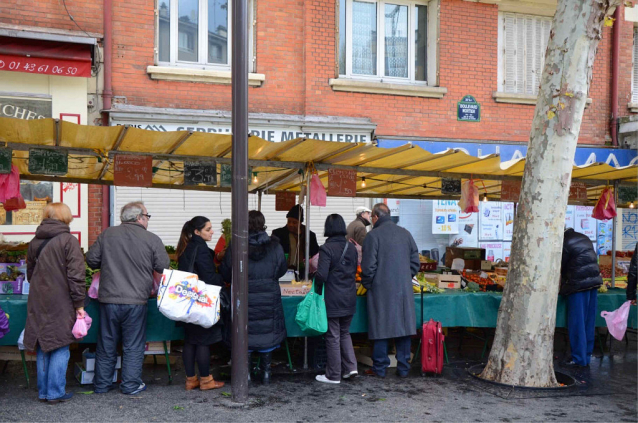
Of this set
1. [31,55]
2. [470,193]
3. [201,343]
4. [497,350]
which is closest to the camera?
[201,343]

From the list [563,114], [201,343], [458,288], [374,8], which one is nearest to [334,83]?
[374,8]

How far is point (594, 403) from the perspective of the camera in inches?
241

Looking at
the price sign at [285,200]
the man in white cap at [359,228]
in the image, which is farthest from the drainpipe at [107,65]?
the man in white cap at [359,228]

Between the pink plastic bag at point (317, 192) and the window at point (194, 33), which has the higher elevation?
the window at point (194, 33)

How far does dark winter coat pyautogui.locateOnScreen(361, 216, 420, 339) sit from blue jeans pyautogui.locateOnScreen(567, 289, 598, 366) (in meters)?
2.30

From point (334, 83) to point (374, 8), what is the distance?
6.78 feet

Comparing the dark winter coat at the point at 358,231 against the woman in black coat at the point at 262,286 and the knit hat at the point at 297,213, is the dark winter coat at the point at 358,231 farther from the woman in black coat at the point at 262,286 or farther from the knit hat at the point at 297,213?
the woman in black coat at the point at 262,286

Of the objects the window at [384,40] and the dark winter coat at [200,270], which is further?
the window at [384,40]

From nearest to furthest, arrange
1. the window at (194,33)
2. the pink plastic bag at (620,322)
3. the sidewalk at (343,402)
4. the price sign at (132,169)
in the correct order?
1. the sidewalk at (343,402)
2. the price sign at (132,169)
3. the pink plastic bag at (620,322)
4. the window at (194,33)

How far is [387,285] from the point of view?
22.4 feet

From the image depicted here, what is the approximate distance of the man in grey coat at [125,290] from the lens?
5863 mm

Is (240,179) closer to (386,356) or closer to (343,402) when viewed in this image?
(343,402)

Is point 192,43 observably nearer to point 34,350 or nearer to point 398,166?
point 398,166

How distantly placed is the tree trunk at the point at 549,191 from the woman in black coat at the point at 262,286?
8.18 feet
